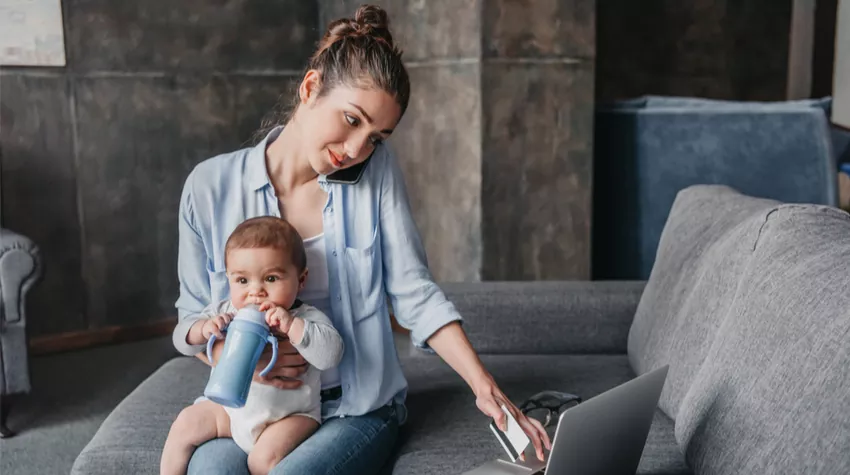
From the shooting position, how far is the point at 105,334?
3568 millimetres

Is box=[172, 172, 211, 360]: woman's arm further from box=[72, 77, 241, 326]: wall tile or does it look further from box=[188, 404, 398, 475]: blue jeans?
box=[72, 77, 241, 326]: wall tile

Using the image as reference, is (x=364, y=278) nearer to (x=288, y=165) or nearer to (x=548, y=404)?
(x=288, y=165)

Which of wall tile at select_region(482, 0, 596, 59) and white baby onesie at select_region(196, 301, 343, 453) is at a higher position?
wall tile at select_region(482, 0, 596, 59)

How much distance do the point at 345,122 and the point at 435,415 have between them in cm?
64

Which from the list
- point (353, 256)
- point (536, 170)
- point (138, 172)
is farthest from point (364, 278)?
point (138, 172)

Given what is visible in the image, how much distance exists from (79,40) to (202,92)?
0.52m

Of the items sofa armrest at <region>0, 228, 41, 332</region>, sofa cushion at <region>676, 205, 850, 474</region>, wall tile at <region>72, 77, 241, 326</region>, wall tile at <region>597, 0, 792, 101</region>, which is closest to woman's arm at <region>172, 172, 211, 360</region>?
sofa cushion at <region>676, 205, 850, 474</region>

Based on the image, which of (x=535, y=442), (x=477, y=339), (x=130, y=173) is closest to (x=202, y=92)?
(x=130, y=173)

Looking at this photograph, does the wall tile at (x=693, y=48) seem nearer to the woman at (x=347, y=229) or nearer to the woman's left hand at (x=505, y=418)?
the woman at (x=347, y=229)

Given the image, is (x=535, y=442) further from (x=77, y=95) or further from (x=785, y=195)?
(x=77, y=95)

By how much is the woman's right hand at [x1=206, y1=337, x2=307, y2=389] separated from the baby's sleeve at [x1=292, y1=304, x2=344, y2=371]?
22 millimetres

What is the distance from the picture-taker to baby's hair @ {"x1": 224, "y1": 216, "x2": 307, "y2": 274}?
4.34 feet

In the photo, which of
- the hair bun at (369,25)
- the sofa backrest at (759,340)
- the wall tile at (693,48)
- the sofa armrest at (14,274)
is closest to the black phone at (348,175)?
the hair bun at (369,25)

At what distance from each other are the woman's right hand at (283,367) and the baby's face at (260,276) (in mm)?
80
